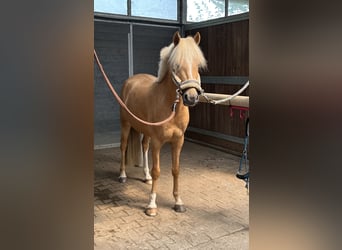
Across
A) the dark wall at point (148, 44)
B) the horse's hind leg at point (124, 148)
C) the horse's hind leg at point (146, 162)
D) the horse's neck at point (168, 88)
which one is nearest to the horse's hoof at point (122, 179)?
the horse's hind leg at point (124, 148)

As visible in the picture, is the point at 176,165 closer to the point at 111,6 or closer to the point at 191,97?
the point at 191,97

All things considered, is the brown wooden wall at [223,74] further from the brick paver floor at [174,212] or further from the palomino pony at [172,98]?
the palomino pony at [172,98]

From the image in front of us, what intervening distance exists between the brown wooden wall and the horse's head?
6.26ft

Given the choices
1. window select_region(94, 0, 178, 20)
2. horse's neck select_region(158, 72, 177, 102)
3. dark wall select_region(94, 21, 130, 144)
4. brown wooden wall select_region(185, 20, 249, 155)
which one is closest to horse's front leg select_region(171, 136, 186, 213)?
horse's neck select_region(158, 72, 177, 102)

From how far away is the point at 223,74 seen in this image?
15.9 ft

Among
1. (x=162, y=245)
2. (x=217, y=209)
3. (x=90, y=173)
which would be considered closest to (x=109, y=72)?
(x=217, y=209)

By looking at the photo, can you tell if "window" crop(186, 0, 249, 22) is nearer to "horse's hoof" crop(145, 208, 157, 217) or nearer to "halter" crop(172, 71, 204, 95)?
"halter" crop(172, 71, 204, 95)

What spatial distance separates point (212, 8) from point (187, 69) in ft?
11.2

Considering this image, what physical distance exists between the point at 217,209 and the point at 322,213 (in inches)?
99.3

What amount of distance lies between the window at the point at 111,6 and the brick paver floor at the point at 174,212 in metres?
2.33

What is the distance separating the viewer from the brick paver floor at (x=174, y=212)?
226 centimetres

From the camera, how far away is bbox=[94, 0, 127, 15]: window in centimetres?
496

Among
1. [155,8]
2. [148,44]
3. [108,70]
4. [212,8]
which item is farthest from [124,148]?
[212,8]

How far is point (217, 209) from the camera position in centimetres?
281
